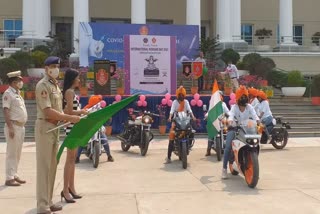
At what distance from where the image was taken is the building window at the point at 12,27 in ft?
106

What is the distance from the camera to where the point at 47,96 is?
6469mm

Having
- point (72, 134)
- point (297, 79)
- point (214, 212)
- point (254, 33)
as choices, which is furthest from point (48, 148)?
point (254, 33)

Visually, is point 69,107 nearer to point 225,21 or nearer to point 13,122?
point 13,122

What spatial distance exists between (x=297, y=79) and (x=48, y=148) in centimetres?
1757

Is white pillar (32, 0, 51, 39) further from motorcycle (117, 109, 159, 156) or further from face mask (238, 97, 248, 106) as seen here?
face mask (238, 97, 248, 106)

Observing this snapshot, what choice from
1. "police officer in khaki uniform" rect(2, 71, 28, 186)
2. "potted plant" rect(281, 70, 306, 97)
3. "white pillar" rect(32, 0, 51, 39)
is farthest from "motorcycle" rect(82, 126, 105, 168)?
"white pillar" rect(32, 0, 51, 39)

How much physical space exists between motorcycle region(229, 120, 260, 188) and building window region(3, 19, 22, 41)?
26.3 metres

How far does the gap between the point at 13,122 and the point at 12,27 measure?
84.7 feet

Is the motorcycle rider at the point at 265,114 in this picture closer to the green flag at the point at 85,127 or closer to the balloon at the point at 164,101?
the balloon at the point at 164,101

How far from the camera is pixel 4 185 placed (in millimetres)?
8828

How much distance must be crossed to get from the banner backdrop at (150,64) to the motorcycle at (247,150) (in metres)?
9.74

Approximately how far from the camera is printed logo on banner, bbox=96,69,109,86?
59.9 feet

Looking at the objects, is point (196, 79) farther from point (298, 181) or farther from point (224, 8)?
point (298, 181)

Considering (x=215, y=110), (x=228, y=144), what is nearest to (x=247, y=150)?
(x=228, y=144)
